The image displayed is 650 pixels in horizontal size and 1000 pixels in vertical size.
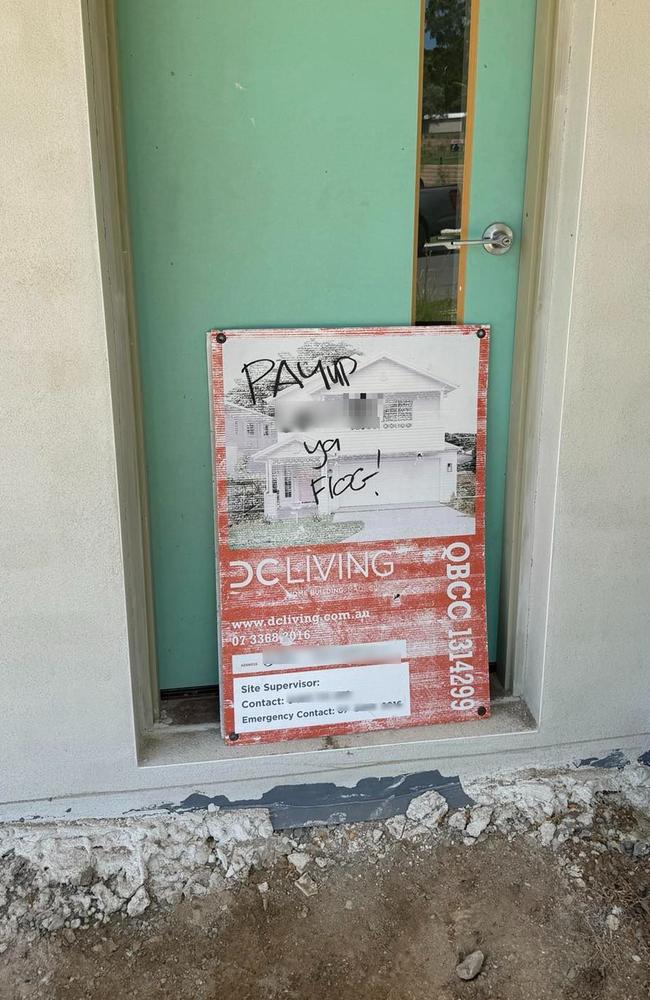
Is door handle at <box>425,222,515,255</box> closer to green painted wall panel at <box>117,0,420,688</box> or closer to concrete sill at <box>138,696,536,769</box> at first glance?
green painted wall panel at <box>117,0,420,688</box>

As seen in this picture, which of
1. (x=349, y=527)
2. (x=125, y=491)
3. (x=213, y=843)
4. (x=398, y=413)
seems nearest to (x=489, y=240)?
(x=398, y=413)

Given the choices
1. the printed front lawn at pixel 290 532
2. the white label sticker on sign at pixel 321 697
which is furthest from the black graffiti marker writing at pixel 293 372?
the white label sticker on sign at pixel 321 697

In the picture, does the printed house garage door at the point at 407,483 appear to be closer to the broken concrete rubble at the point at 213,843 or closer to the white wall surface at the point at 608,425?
the white wall surface at the point at 608,425

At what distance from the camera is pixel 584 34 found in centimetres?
Answer: 180

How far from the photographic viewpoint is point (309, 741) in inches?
85.0

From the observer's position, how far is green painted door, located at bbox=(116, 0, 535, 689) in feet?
6.02

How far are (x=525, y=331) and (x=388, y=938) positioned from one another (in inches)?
63.2

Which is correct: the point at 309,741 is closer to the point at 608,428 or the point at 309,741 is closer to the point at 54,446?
the point at 54,446

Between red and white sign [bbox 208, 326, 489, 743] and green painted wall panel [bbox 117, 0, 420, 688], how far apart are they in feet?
0.37

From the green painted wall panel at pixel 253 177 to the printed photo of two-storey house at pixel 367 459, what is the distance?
0.60ft

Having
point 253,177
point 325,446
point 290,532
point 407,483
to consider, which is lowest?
point 290,532

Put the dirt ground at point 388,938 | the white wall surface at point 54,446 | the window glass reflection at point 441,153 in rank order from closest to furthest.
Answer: the white wall surface at point 54,446 → the dirt ground at point 388,938 → the window glass reflection at point 441,153

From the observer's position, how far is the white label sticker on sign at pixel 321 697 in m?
2.13

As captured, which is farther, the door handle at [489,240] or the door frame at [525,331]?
the door handle at [489,240]
